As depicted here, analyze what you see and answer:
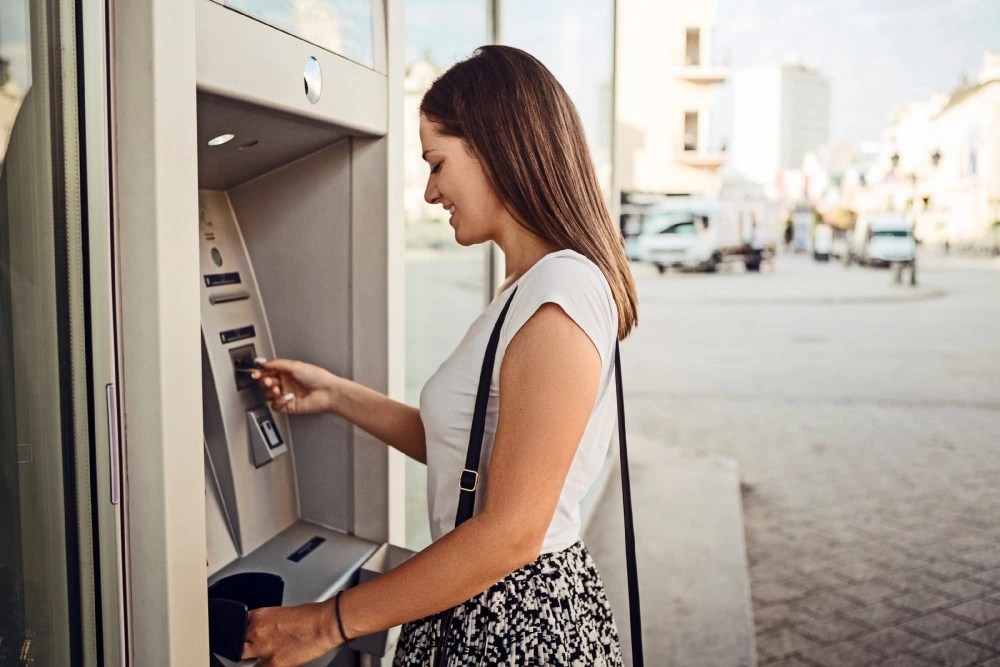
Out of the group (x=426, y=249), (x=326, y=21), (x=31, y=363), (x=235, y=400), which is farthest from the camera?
(x=426, y=249)

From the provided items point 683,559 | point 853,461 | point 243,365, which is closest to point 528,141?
point 243,365

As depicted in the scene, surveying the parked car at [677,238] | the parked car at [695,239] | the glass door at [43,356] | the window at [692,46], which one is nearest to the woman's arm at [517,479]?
the glass door at [43,356]

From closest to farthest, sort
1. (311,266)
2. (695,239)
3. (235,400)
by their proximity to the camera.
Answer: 1. (235,400)
2. (311,266)
3. (695,239)

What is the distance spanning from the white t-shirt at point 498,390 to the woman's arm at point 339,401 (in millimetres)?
236

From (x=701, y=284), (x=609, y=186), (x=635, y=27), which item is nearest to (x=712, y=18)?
(x=635, y=27)

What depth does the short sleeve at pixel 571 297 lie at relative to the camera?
1128 millimetres

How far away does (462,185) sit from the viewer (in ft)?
4.19

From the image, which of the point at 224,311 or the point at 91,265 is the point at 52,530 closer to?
the point at 91,265

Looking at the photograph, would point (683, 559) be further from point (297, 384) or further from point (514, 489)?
point (514, 489)

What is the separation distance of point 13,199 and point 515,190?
0.63 metres

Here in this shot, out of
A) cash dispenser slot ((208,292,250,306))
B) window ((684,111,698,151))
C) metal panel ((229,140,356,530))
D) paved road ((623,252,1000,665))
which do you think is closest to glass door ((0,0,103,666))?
cash dispenser slot ((208,292,250,306))

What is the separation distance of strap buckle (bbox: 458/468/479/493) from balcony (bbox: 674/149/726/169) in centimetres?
3373

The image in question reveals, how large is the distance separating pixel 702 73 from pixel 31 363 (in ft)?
111

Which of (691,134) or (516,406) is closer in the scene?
(516,406)
